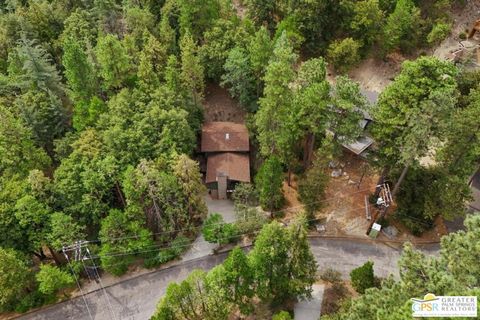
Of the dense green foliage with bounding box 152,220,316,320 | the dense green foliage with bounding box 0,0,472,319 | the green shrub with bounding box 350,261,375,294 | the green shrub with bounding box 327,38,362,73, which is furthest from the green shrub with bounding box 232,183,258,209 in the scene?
the green shrub with bounding box 327,38,362,73

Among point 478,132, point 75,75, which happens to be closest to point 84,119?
point 75,75

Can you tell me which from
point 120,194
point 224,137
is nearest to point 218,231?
point 120,194

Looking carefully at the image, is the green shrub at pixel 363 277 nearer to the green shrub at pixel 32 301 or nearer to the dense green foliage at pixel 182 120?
the dense green foliage at pixel 182 120

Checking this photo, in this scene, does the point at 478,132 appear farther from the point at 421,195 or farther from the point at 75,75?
the point at 75,75

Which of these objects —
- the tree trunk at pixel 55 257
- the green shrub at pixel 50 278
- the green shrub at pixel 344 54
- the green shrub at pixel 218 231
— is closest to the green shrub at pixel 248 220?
the green shrub at pixel 218 231

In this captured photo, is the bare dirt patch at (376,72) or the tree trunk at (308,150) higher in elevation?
the bare dirt patch at (376,72)

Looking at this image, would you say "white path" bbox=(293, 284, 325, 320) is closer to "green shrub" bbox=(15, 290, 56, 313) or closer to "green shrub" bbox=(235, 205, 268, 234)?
"green shrub" bbox=(235, 205, 268, 234)

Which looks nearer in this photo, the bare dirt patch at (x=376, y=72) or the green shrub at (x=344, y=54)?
the green shrub at (x=344, y=54)
